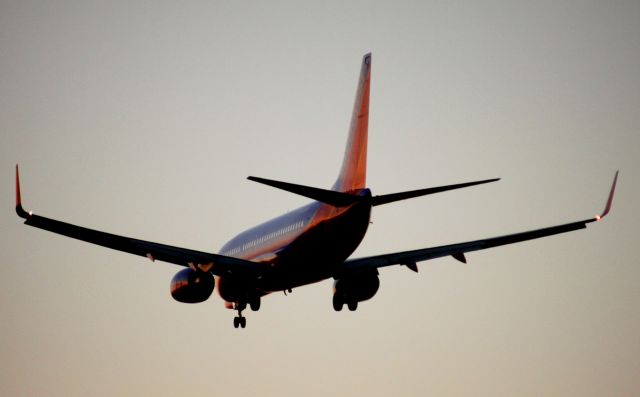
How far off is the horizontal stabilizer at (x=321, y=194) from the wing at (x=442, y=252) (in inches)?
253

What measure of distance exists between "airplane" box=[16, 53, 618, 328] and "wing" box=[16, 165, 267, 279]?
4 centimetres

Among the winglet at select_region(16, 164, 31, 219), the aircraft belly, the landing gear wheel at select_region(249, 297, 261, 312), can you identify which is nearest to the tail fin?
the aircraft belly

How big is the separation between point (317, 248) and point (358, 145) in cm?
502

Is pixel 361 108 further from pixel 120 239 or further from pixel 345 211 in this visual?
pixel 120 239

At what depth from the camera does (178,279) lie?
51562mm

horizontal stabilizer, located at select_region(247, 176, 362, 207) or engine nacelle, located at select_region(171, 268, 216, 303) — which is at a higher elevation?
horizontal stabilizer, located at select_region(247, 176, 362, 207)

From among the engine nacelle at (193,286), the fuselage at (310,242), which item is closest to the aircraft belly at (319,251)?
the fuselage at (310,242)

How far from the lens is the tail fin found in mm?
48438

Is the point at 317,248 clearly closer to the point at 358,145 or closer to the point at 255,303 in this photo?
the point at 358,145

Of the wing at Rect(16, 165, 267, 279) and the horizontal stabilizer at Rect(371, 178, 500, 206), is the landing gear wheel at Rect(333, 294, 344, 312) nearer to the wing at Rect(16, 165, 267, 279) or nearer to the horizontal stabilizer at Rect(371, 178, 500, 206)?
the wing at Rect(16, 165, 267, 279)

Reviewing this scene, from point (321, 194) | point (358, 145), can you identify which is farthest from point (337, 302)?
point (321, 194)

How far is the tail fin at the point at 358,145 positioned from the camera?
159 feet

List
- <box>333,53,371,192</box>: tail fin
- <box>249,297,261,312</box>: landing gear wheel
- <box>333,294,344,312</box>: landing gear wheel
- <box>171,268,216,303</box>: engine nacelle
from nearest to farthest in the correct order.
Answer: <box>333,53,371,192</box>: tail fin < <box>171,268,216,303</box>: engine nacelle < <box>249,297,261,312</box>: landing gear wheel < <box>333,294,344,312</box>: landing gear wheel

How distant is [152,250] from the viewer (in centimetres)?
4700
